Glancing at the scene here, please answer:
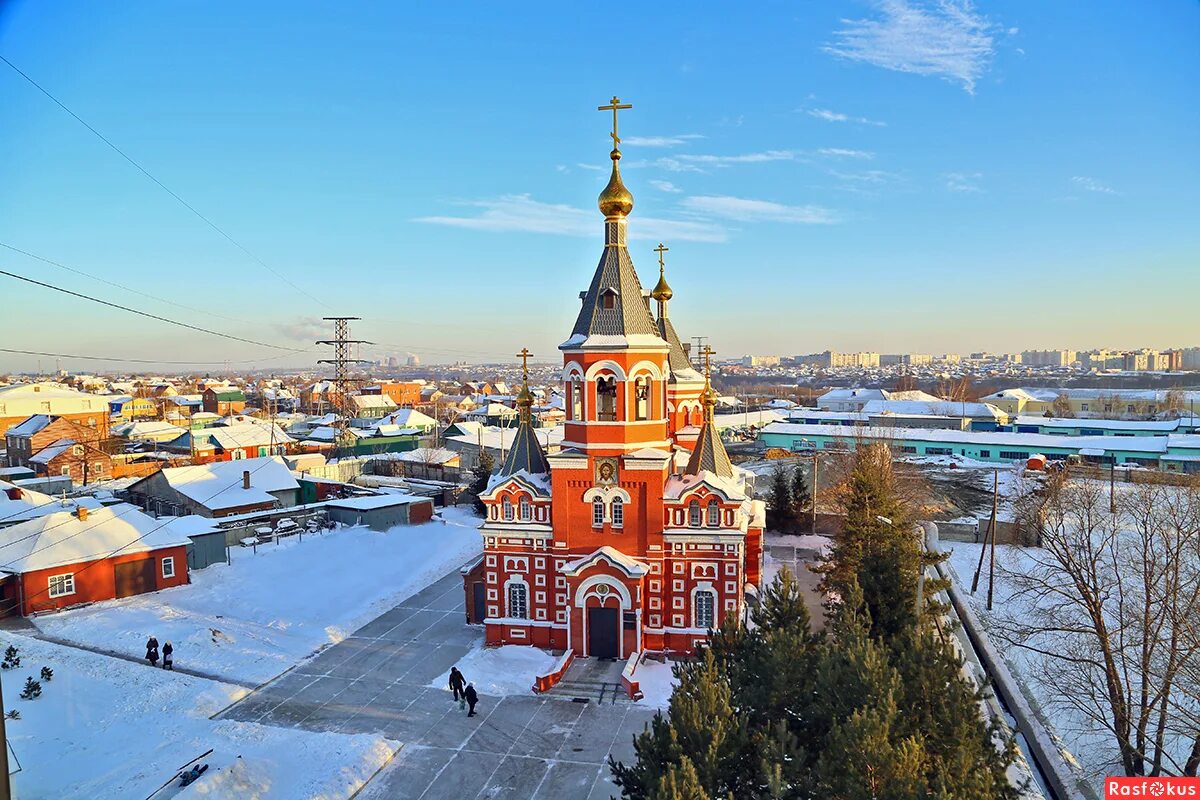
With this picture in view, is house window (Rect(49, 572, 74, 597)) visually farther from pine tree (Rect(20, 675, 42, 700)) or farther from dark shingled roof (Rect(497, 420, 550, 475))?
dark shingled roof (Rect(497, 420, 550, 475))

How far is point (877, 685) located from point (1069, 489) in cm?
2612

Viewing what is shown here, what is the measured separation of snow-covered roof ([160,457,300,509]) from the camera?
32.8m

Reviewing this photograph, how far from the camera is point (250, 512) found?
3319 centimetres

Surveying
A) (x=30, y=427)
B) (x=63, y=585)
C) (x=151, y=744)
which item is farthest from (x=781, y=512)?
(x=30, y=427)

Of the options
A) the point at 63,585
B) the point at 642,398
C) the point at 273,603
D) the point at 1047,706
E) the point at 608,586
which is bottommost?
the point at 1047,706

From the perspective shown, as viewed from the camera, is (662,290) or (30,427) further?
(30,427)

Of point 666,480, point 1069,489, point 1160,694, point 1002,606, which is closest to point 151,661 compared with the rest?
point 666,480

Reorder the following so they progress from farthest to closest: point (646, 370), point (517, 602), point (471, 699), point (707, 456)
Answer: point (707, 456) < point (517, 602) < point (646, 370) < point (471, 699)

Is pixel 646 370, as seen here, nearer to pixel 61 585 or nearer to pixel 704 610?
pixel 704 610

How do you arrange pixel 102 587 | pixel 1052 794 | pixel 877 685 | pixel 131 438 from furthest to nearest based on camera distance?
pixel 131 438, pixel 102 587, pixel 1052 794, pixel 877 685

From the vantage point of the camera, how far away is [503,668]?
1780 cm

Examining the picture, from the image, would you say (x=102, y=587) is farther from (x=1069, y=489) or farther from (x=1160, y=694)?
(x=1069, y=489)

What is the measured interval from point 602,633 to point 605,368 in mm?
6862

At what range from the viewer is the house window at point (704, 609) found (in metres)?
18.5
